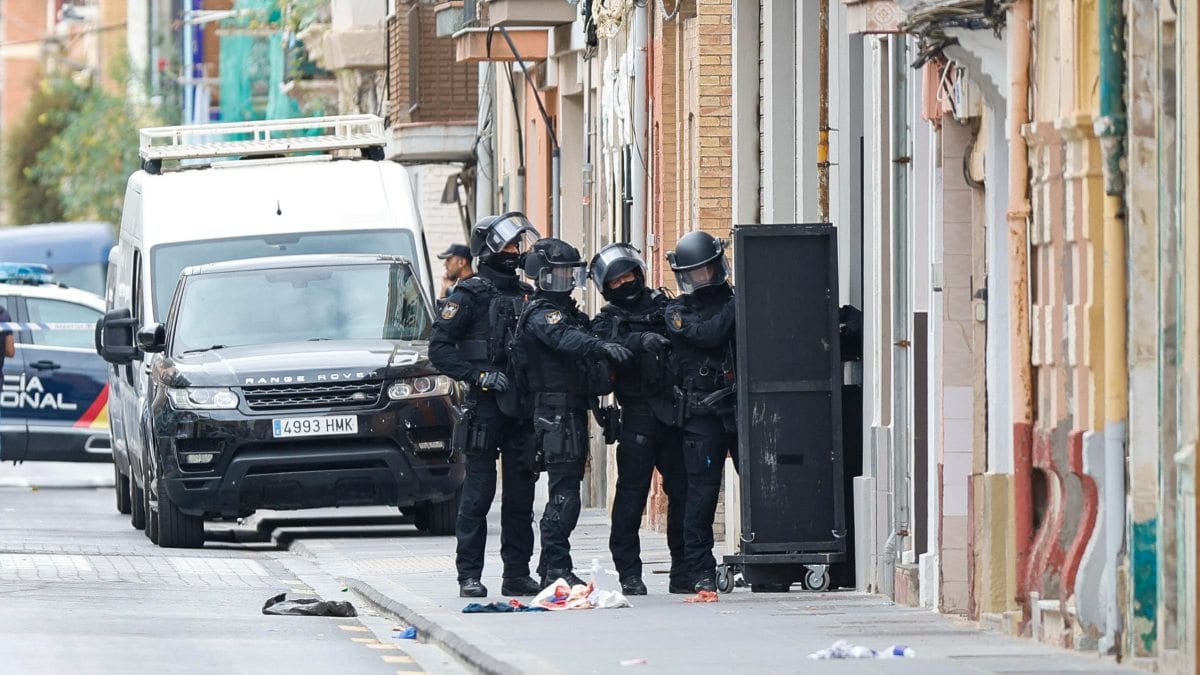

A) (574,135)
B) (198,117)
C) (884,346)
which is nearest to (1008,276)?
(884,346)

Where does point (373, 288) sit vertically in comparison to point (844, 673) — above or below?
above

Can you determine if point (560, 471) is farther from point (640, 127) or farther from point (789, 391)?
point (640, 127)

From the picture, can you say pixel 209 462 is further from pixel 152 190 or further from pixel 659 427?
pixel 659 427

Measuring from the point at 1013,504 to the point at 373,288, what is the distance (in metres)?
8.93

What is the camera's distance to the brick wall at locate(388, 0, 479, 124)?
1430 inches

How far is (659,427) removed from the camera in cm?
1499

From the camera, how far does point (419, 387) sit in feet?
63.9

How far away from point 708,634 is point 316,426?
685 centimetres

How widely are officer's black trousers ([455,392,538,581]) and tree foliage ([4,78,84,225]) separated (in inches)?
2912

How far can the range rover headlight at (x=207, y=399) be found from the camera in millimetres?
19219

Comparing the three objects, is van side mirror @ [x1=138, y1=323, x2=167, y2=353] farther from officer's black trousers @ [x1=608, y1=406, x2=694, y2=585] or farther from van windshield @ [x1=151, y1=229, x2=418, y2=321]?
officer's black trousers @ [x1=608, y1=406, x2=694, y2=585]

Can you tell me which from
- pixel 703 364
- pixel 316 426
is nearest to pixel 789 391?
A: pixel 703 364

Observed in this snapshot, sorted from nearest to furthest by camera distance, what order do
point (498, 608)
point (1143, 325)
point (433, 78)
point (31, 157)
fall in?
point (1143, 325), point (498, 608), point (433, 78), point (31, 157)

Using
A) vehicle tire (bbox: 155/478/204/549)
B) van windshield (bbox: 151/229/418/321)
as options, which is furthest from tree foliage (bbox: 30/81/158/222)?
vehicle tire (bbox: 155/478/204/549)
